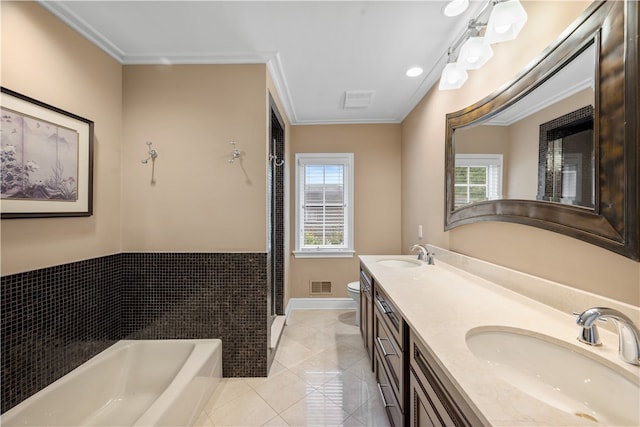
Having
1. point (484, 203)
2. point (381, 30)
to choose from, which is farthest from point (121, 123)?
point (484, 203)

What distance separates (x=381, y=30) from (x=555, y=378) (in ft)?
→ 6.61

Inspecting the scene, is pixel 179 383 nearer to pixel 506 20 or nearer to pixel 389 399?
pixel 389 399

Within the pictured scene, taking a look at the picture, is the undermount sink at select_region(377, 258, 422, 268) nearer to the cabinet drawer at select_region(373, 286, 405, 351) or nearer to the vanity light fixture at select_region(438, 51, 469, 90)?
the cabinet drawer at select_region(373, 286, 405, 351)

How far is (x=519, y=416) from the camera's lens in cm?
57

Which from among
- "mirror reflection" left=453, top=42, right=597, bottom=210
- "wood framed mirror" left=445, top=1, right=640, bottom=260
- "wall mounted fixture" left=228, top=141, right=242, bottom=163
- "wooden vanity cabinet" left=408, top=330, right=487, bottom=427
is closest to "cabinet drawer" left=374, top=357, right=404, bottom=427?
"wooden vanity cabinet" left=408, top=330, right=487, bottom=427

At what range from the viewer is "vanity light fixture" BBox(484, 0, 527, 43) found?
1177 mm

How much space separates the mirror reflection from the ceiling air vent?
122 cm

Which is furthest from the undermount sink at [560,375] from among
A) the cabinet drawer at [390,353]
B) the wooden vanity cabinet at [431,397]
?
the cabinet drawer at [390,353]

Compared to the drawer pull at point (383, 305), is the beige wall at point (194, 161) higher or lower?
higher

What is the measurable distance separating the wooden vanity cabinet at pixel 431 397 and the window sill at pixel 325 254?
228 centimetres

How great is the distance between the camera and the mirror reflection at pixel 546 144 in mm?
988

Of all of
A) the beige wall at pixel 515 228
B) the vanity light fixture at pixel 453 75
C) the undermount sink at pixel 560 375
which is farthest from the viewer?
the vanity light fixture at pixel 453 75

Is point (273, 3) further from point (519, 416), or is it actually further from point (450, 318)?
point (519, 416)

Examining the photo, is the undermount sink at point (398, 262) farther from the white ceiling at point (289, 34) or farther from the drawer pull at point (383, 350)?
the white ceiling at point (289, 34)
